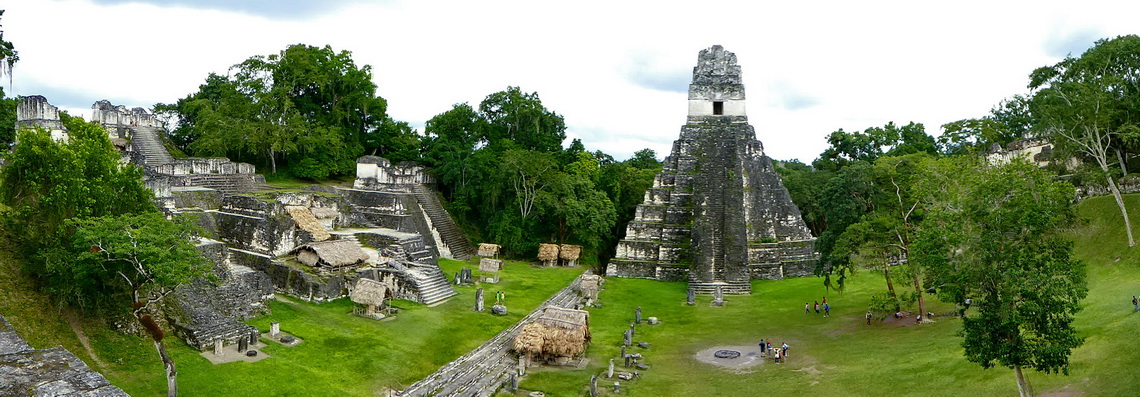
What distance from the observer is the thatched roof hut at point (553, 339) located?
18.9m

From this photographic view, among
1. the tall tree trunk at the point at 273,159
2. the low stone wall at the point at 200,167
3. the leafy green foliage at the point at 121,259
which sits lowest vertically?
the leafy green foliage at the point at 121,259

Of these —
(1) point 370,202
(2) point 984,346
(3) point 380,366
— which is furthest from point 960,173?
(1) point 370,202

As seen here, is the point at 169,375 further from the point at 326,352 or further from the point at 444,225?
the point at 444,225

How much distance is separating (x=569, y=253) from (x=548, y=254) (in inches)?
42.0

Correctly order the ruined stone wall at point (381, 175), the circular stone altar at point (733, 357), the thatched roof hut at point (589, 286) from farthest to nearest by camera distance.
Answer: the ruined stone wall at point (381, 175) → the thatched roof hut at point (589, 286) → the circular stone altar at point (733, 357)

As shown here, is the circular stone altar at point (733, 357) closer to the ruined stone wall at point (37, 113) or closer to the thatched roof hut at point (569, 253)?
the thatched roof hut at point (569, 253)

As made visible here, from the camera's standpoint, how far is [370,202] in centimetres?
3294

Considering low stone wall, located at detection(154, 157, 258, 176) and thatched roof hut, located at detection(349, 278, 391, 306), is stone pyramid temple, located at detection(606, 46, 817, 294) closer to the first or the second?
thatched roof hut, located at detection(349, 278, 391, 306)

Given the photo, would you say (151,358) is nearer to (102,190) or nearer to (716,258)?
(102,190)

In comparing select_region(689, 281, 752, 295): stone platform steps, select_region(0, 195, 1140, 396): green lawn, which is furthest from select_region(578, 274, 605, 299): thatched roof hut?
select_region(689, 281, 752, 295): stone platform steps

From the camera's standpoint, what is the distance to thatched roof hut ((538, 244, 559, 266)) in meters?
34.8

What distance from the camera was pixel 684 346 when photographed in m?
21.4

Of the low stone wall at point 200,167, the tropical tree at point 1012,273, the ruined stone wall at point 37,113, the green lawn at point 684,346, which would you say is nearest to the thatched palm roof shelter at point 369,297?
the green lawn at point 684,346

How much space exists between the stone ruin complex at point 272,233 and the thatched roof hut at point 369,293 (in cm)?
44
